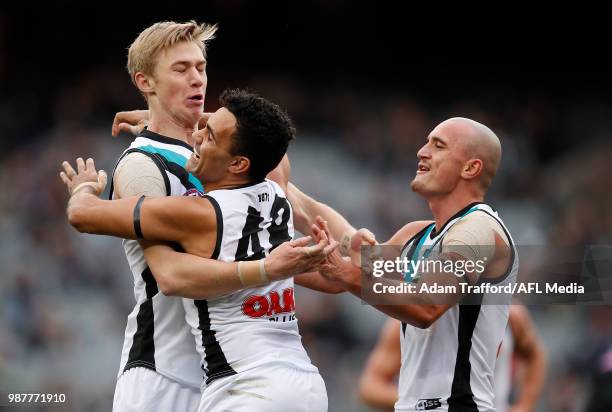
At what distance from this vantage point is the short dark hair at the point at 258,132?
4477 mm

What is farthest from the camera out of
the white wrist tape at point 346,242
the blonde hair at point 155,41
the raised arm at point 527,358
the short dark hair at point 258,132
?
the raised arm at point 527,358

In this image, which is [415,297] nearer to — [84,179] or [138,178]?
[138,178]

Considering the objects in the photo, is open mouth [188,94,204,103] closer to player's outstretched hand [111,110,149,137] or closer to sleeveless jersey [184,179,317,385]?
player's outstretched hand [111,110,149,137]

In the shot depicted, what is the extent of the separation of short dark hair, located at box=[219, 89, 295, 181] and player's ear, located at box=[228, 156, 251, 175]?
16 millimetres

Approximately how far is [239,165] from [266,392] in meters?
1.00

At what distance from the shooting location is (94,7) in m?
12.0

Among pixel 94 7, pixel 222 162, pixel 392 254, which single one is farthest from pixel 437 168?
pixel 94 7

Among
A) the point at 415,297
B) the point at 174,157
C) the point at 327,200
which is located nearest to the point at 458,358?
the point at 415,297

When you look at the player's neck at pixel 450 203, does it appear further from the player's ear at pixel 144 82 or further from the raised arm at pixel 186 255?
the player's ear at pixel 144 82

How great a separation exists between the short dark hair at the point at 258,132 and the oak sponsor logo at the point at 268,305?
53 cm

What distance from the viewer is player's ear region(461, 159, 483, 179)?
17.2 feet

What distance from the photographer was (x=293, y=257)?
421 centimetres

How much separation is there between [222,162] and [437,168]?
51.2 inches

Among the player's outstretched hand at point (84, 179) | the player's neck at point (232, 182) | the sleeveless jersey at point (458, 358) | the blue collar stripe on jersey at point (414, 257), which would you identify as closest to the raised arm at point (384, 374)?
the blue collar stripe on jersey at point (414, 257)
